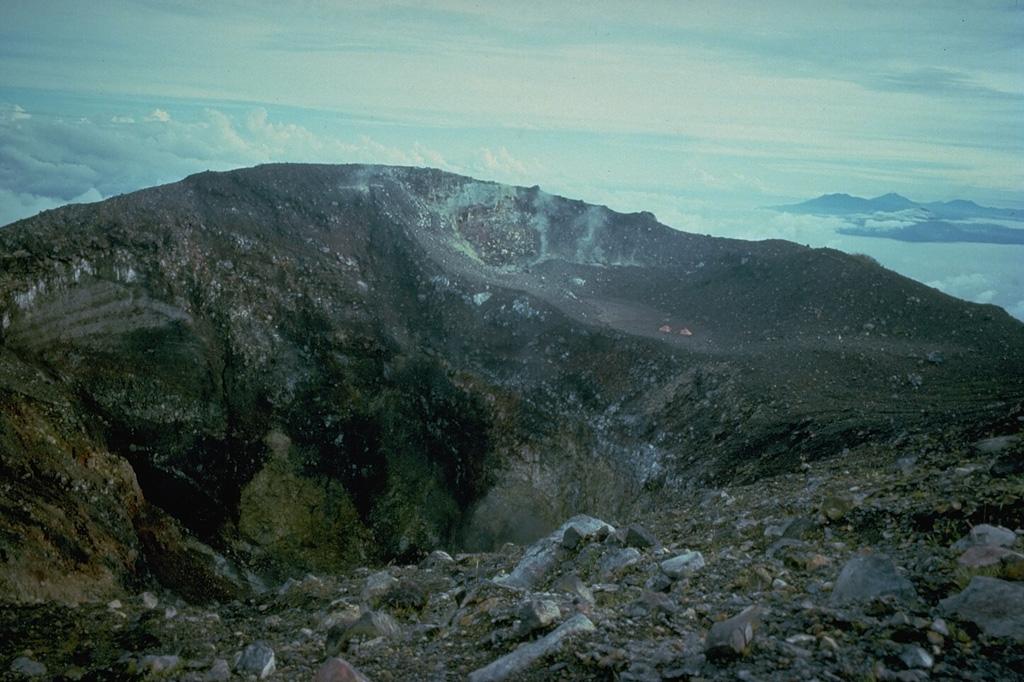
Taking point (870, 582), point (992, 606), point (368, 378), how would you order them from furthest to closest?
1. point (368, 378)
2. point (870, 582)
3. point (992, 606)

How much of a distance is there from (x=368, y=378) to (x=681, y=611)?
1866 centimetres

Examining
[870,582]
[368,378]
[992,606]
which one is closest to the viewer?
[992,606]

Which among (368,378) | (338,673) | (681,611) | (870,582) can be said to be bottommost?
(368,378)

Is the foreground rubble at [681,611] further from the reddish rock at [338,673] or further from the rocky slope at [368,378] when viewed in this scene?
the rocky slope at [368,378]

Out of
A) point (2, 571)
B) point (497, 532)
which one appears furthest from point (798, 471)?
point (2, 571)

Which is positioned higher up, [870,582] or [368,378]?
[870,582]

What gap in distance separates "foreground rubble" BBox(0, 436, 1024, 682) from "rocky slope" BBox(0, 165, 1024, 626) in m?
6.45

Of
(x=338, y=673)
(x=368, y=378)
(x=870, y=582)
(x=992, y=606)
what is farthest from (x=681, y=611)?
(x=368, y=378)

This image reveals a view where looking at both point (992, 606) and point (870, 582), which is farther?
point (870, 582)

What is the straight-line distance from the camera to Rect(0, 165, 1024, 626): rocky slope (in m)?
15.7

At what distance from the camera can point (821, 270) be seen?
73.1 ft

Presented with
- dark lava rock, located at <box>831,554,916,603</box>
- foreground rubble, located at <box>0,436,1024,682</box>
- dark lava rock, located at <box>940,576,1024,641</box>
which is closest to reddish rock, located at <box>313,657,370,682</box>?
foreground rubble, located at <box>0,436,1024,682</box>

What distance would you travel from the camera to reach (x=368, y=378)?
73.8ft

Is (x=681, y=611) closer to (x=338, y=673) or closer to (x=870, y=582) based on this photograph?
(x=870, y=582)
